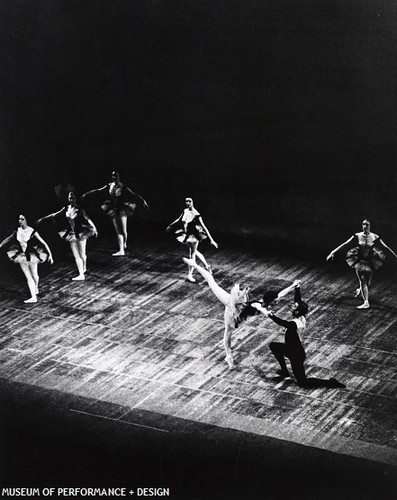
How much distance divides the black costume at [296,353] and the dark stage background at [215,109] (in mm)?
3951

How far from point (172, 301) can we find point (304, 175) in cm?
296

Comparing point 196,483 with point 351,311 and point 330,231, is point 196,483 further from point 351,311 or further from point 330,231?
point 330,231

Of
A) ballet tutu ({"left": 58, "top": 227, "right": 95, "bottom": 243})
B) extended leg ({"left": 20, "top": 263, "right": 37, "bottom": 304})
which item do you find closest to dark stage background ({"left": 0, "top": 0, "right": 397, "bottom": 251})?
ballet tutu ({"left": 58, "top": 227, "right": 95, "bottom": 243})

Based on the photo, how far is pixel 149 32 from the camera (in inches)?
599

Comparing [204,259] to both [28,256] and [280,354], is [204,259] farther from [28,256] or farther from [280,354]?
[280,354]

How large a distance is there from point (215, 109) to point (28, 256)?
389 cm

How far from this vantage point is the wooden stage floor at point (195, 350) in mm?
10297

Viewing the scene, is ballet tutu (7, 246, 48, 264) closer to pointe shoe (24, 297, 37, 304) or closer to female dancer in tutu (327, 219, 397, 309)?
pointe shoe (24, 297, 37, 304)

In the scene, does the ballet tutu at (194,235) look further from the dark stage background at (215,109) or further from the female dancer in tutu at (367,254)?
the female dancer in tutu at (367,254)

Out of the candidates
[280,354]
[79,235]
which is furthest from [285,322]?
[79,235]

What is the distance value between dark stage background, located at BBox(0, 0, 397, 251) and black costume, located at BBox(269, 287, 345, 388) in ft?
13.0

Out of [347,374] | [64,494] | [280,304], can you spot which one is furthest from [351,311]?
[64,494]

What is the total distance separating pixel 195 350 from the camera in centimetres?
1197

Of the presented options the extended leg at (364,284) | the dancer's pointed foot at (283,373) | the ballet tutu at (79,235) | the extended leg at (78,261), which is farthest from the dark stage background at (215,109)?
the dancer's pointed foot at (283,373)
